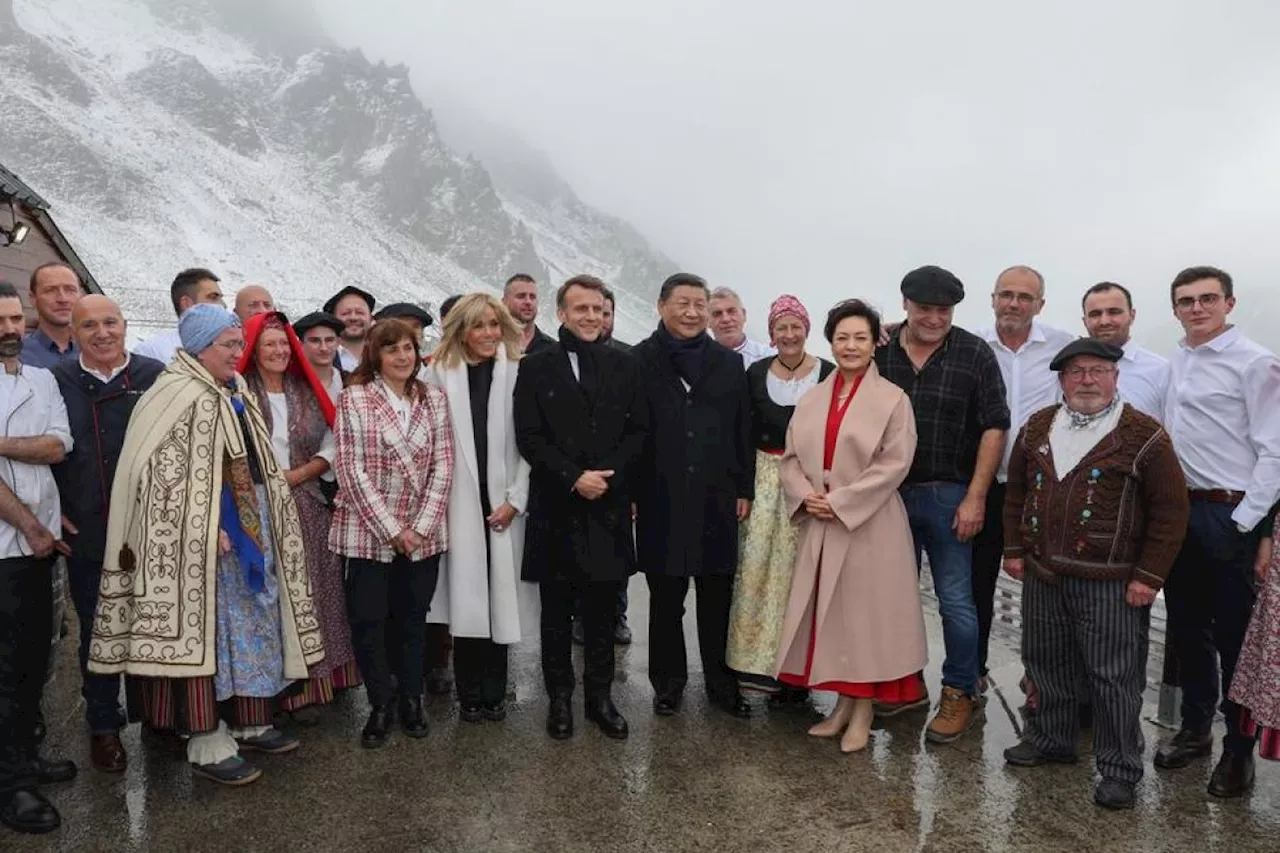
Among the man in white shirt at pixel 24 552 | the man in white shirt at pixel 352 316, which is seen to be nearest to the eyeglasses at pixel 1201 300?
the man in white shirt at pixel 352 316

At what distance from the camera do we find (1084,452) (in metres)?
3.50

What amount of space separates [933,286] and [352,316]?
336cm

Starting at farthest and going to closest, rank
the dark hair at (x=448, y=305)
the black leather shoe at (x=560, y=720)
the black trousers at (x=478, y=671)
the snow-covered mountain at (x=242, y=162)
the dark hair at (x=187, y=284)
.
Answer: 1. the snow-covered mountain at (x=242, y=162)
2. the dark hair at (x=187, y=284)
3. the dark hair at (x=448, y=305)
4. the black trousers at (x=478, y=671)
5. the black leather shoe at (x=560, y=720)

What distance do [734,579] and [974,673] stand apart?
1.22m

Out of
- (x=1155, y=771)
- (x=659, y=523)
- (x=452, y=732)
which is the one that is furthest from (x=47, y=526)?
(x=1155, y=771)

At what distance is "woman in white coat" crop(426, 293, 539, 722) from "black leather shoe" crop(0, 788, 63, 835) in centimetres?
159

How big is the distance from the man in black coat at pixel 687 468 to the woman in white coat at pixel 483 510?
2.06 feet

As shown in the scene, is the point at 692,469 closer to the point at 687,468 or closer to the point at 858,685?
the point at 687,468

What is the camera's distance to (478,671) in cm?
419

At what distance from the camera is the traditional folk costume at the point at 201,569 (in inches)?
132

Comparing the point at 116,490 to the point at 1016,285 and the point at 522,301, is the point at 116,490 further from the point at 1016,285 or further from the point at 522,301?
the point at 1016,285

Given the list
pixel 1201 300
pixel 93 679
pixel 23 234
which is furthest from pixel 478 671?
pixel 23 234

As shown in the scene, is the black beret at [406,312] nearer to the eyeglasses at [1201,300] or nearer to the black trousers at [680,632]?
the black trousers at [680,632]

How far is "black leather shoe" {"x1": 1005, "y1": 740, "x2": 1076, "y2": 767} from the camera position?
373cm
